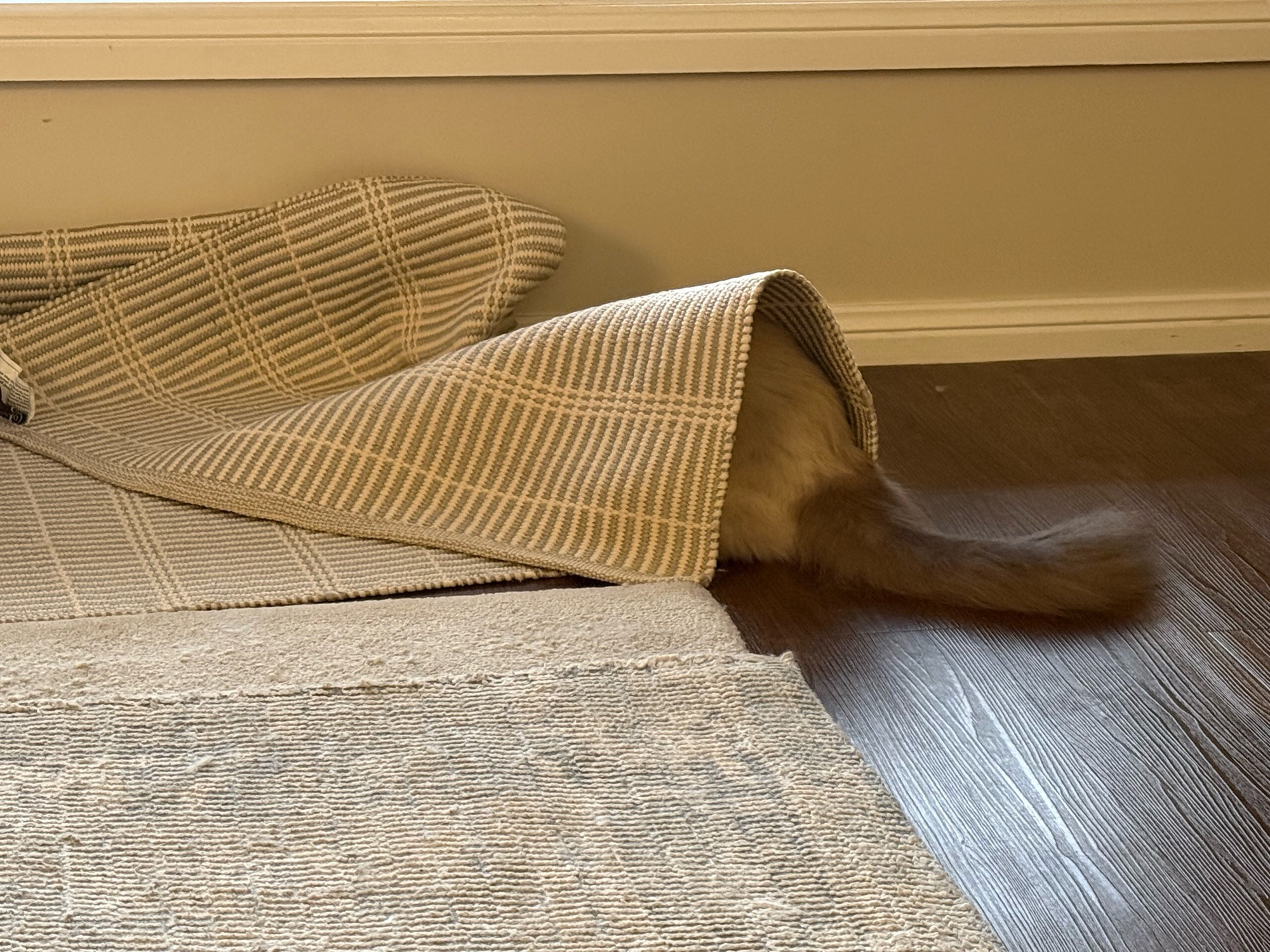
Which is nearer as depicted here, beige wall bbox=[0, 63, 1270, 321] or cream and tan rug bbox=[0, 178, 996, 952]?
cream and tan rug bbox=[0, 178, 996, 952]

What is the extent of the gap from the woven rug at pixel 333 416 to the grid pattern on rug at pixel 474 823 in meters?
0.24

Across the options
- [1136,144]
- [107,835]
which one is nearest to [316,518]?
[107,835]

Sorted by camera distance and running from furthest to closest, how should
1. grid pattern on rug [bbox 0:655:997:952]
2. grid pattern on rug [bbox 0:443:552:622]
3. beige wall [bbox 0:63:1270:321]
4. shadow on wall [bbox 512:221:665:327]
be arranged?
shadow on wall [bbox 512:221:665:327]
beige wall [bbox 0:63:1270:321]
grid pattern on rug [bbox 0:443:552:622]
grid pattern on rug [bbox 0:655:997:952]

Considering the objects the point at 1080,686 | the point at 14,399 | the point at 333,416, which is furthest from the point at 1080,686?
the point at 14,399

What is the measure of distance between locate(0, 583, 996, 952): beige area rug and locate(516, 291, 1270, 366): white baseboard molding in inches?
32.5

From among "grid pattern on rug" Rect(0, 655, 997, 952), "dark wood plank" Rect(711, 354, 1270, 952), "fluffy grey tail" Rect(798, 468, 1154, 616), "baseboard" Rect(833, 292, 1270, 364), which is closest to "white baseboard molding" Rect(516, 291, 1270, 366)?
"baseboard" Rect(833, 292, 1270, 364)

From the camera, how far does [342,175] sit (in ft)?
5.33

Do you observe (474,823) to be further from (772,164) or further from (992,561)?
(772,164)

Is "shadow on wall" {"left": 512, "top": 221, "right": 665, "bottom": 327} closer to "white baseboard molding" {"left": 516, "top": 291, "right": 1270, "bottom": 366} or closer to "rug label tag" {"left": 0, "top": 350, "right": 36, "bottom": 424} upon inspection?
"white baseboard molding" {"left": 516, "top": 291, "right": 1270, "bottom": 366}

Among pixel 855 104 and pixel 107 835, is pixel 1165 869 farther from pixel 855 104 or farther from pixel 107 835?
pixel 855 104

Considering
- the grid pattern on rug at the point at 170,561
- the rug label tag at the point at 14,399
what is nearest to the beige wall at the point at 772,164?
the rug label tag at the point at 14,399

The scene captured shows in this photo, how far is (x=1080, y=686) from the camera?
3.51 ft

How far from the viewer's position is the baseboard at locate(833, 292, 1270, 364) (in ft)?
5.95

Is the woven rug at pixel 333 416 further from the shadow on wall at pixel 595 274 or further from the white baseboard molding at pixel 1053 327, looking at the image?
the white baseboard molding at pixel 1053 327
